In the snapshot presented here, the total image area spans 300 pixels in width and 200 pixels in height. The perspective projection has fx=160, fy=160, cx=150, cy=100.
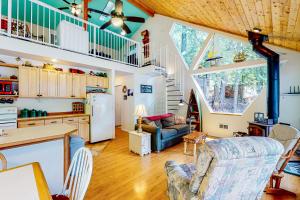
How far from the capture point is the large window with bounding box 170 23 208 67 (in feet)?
20.1

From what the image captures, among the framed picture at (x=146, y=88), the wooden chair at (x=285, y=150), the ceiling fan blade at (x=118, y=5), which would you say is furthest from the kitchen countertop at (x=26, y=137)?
the framed picture at (x=146, y=88)

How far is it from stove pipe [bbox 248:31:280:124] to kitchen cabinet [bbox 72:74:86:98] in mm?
4745

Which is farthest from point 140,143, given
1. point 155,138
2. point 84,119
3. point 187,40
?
point 187,40

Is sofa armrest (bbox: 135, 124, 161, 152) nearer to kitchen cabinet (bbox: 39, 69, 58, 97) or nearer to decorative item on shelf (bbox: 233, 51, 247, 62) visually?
kitchen cabinet (bbox: 39, 69, 58, 97)

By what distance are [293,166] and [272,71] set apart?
6.78 feet

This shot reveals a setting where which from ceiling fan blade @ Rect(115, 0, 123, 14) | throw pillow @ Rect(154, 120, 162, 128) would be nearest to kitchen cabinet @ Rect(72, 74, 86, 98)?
throw pillow @ Rect(154, 120, 162, 128)

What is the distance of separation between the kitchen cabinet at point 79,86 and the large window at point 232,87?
405 centimetres

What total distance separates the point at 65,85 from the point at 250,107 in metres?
5.57

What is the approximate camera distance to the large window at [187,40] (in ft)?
20.1

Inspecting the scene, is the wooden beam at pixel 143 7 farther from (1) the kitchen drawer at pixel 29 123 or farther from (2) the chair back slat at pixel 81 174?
(2) the chair back slat at pixel 81 174

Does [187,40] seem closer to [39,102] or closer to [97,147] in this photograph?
[97,147]

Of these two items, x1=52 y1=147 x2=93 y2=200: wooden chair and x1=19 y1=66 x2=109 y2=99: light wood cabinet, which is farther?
x1=19 y1=66 x2=109 y2=99: light wood cabinet

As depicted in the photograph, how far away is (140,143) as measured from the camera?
385cm

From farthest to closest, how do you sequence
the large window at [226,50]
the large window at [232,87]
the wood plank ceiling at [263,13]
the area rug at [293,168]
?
the large window at [226,50] < the large window at [232,87] < the area rug at [293,168] < the wood plank ceiling at [263,13]
